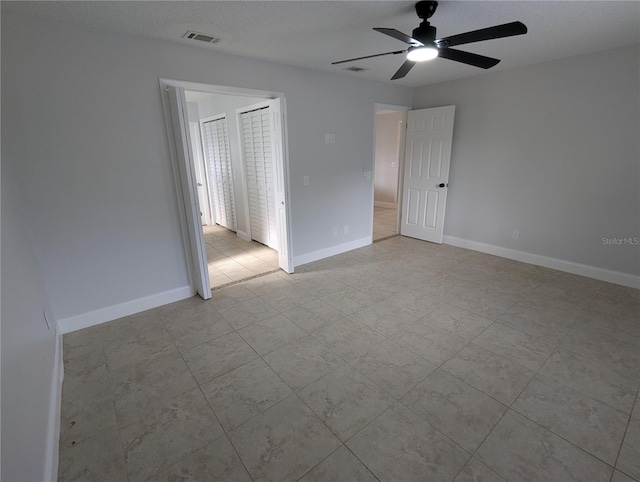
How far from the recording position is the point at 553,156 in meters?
3.56

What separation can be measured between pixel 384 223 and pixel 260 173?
297 centimetres

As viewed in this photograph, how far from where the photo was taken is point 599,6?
2082mm

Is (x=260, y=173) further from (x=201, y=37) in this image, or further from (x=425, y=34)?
(x=425, y=34)

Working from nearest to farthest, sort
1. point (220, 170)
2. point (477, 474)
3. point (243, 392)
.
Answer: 1. point (477, 474)
2. point (243, 392)
3. point (220, 170)

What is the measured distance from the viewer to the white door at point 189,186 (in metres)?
2.64

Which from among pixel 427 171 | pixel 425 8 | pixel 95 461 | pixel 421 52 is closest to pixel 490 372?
pixel 421 52

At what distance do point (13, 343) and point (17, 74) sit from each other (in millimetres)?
1949

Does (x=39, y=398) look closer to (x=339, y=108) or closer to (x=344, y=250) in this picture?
(x=344, y=250)

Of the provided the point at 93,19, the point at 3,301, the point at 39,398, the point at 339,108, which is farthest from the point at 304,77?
the point at 39,398

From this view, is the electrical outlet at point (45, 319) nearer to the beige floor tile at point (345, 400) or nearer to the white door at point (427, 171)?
the beige floor tile at point (345, 400)

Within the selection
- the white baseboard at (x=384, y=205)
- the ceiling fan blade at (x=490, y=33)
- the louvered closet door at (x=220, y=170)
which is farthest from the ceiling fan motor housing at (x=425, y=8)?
the white baseboard at (x=384, y=205)

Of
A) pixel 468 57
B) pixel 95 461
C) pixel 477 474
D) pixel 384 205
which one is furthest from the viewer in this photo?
pixel 384 205

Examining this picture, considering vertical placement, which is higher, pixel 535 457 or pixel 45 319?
pixel 45 319

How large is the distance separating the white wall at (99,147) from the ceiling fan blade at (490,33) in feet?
6.52
